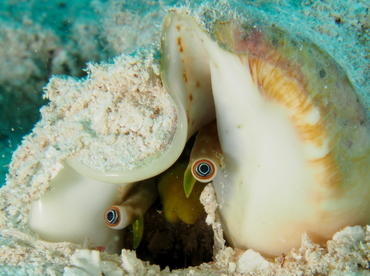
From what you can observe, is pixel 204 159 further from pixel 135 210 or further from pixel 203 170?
pixel 135 210

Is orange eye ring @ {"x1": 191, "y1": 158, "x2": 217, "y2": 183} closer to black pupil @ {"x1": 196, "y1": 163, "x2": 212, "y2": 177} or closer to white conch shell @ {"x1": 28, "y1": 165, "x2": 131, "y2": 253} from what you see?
black pupil @ {"x1": 196, "y1": 163, "x2": 212, "y2": 177}

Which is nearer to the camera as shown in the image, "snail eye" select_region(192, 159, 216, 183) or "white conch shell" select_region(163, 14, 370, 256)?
"white conch shell" select_region(163, 14, 370, 256)

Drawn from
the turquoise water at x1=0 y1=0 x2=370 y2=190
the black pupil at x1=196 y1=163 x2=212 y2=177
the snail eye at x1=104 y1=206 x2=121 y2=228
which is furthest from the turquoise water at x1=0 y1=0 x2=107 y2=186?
the black pupil at x1=196 y1=163 x2=212 y2=177

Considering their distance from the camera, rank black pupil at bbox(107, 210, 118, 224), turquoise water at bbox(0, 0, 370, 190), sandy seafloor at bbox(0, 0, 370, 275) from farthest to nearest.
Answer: turquoise water at bbox(0, 0, 370, 190) < black pupil at bbox(107, 210, 118, 224) < sandy seafloor at bbox(0, 0, 370, 275)

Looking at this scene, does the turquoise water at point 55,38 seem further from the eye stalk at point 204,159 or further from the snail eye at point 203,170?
the snail eye at point 203,170

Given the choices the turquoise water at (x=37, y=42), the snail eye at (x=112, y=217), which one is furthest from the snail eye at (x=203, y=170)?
the turquoise water at (x=37, y=42)

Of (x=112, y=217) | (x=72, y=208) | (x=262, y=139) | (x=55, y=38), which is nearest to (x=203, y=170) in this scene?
(x=262, y=139)
